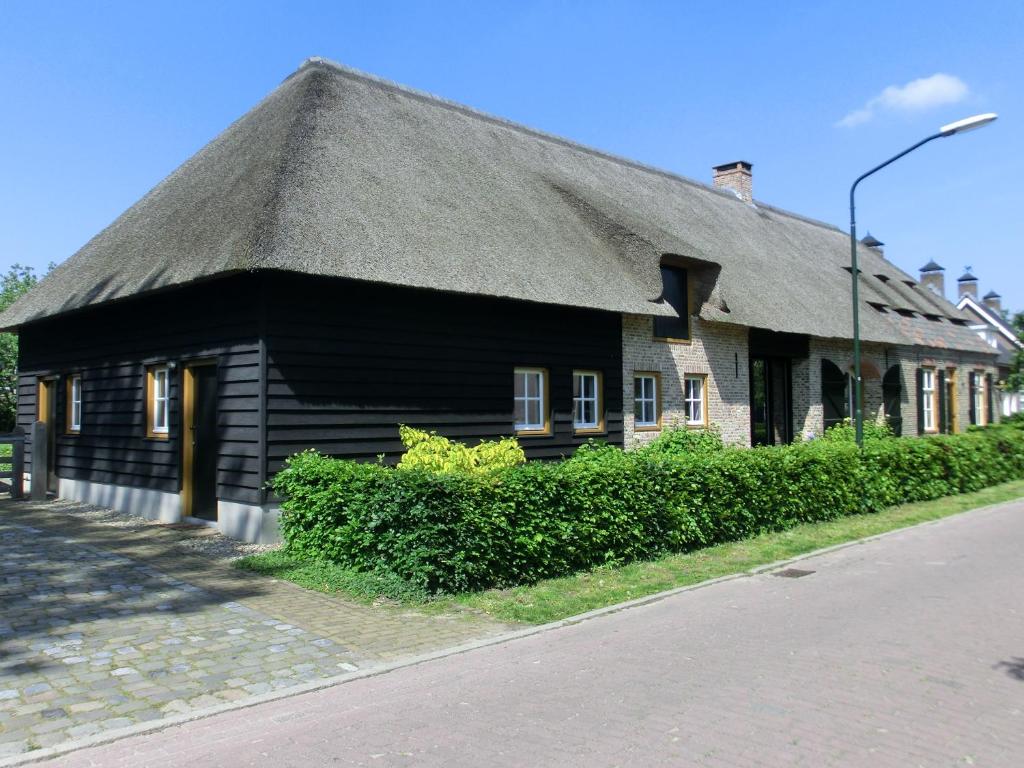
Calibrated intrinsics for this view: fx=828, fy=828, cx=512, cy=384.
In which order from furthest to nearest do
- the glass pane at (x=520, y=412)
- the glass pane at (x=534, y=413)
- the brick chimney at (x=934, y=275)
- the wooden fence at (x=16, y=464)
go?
the brick chimney at (x=934, y=275)
the wooden fence at (x=16, y=464)
the glass pane at (x=534, y=413)
the glass pane at (x=520, y=412)

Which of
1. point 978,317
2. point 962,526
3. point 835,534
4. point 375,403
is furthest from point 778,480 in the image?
point 978,317

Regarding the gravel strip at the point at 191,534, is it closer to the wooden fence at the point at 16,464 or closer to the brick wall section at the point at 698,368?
the wooden fence at the point at 16,464

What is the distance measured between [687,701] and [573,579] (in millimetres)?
3552

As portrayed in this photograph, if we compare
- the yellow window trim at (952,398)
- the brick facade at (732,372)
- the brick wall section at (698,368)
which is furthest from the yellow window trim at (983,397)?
the brick wall section at (698,368)

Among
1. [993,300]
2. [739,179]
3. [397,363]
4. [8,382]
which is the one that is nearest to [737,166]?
[739,179]

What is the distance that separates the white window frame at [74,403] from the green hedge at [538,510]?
746cm

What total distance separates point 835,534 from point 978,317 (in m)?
44.6

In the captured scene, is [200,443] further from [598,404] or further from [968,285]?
[968,285]

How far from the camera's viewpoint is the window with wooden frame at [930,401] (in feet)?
88.4

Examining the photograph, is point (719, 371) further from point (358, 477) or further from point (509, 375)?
point (358, 477)

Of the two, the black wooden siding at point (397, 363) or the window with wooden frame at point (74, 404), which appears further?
the window with wooden frame at point (74, 404)

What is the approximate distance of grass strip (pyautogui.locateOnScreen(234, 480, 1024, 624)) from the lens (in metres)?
7.55

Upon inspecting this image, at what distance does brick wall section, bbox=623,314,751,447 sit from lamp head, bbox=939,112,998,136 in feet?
18.9

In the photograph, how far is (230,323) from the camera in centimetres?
1097
